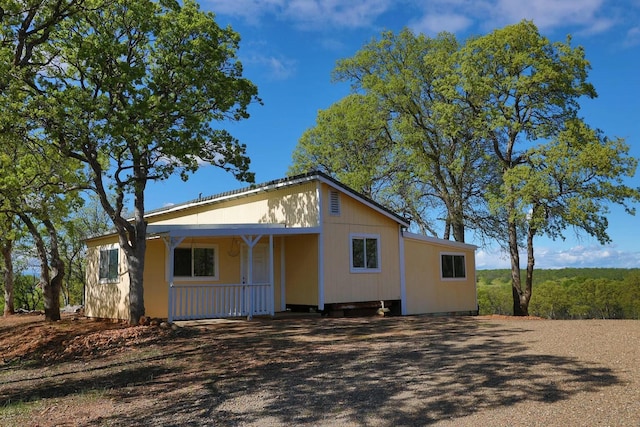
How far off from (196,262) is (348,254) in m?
4.83

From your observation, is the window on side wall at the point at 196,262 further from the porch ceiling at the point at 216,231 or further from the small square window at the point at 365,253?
the small square window at the point at 365,253

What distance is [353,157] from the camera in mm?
28375

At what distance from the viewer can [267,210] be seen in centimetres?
1803

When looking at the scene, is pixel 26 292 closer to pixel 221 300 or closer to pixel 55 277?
pixel 55 277

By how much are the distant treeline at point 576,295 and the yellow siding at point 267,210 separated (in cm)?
1811

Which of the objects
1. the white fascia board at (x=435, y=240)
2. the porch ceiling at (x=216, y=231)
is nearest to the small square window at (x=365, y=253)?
the white fascia board at (x=435, y=240)

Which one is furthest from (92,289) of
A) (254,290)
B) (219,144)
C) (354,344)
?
(354,344)

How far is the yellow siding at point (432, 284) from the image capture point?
61.8 ft

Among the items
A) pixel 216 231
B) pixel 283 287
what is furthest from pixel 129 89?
pixel 283 287

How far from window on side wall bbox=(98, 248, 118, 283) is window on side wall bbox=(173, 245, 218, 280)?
238cm

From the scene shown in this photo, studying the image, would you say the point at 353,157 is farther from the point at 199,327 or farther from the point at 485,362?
the point at 485,362

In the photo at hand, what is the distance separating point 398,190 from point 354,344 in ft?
58.3

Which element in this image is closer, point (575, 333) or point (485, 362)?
point (485, 362)

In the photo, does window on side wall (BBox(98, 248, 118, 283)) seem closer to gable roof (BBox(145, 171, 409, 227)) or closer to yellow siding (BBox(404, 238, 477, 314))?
gable roof (BBox(145, 171, 409, 227))
